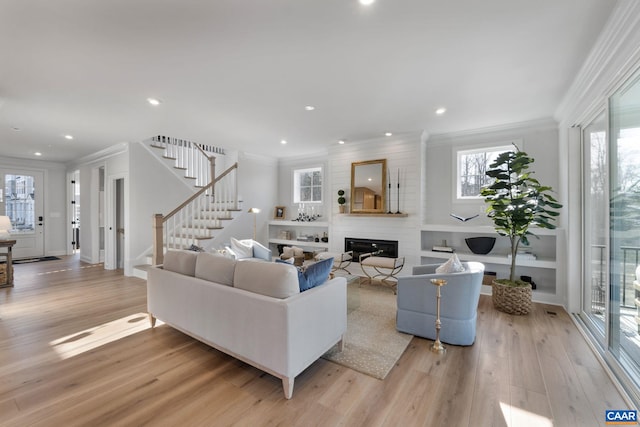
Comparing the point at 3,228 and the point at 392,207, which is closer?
the point at 3,228

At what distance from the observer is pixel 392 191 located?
5312 mm

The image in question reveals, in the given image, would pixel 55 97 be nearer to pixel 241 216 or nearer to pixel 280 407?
pixel 241 216

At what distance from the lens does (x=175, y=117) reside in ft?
13.4

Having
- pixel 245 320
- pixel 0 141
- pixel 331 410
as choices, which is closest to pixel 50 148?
pixel 0 141

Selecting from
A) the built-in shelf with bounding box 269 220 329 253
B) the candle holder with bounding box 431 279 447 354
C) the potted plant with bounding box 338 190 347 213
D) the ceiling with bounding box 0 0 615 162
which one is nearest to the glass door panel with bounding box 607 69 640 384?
the ceiling with bounding box 0 0 615 162

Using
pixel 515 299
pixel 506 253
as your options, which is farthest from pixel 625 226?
pixel 506 253

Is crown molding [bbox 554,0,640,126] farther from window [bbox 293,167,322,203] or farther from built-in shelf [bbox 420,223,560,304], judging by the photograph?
window [bbox 293,167,322,203]

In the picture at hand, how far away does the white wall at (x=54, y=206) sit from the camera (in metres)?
7.50

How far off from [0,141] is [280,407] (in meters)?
7.42

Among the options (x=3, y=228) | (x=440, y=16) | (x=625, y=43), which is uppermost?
(x=440, y=16)

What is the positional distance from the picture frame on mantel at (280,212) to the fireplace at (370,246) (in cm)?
208

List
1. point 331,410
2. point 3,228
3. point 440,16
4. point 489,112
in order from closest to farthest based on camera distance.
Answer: point 331,410
point 440,16
point 489,112
point 3,228

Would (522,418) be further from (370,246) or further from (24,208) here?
(24,208)

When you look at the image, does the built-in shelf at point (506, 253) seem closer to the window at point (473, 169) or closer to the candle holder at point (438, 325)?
the window at point (473, 169)
